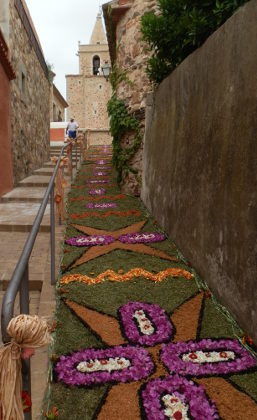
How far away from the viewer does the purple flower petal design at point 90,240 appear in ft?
17.0

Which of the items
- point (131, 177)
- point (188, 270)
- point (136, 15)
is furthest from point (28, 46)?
point (188, 270)

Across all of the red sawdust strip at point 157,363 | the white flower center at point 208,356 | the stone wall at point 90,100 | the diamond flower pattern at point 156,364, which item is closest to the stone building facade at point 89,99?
the stone wall at point 90,100

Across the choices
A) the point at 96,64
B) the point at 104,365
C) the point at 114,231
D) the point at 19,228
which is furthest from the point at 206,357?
the point at 96,64

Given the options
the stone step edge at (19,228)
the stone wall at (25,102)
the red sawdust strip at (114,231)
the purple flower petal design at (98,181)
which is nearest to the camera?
the red sawdust strip at (114,231)

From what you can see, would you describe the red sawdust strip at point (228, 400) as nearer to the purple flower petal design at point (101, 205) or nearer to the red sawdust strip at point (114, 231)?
the red sawdust strip at point (114, 231)

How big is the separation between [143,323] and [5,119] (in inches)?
263

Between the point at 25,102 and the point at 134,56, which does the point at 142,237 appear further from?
the point at 25,102

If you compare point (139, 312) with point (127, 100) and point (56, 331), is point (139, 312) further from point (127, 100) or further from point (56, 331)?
point (127, 100)

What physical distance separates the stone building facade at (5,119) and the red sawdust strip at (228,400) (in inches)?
269

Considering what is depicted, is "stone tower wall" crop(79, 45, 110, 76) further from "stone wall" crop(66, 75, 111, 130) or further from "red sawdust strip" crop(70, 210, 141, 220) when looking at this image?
"red sawdust strip" crop(70, 210, 141, 220)

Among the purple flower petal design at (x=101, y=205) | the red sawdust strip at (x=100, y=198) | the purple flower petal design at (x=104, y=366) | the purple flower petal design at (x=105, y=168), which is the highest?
the purple flower petal design at (x=105, y=168)

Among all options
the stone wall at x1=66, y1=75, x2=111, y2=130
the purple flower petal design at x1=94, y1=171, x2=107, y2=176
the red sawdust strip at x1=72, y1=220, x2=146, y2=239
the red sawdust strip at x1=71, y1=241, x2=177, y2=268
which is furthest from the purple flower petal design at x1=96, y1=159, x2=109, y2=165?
the stone wall at x1=66, y1=75, x2=111, y2=130

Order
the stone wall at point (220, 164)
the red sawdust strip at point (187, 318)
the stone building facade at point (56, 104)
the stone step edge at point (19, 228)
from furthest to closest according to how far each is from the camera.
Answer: the stone building facade at point (56, 104) < the stone step edge at point (19, 228) < the red sawdust strip at point (187, 318) < the stone wall at point (220, 164)

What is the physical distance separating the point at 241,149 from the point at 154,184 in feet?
11.6
